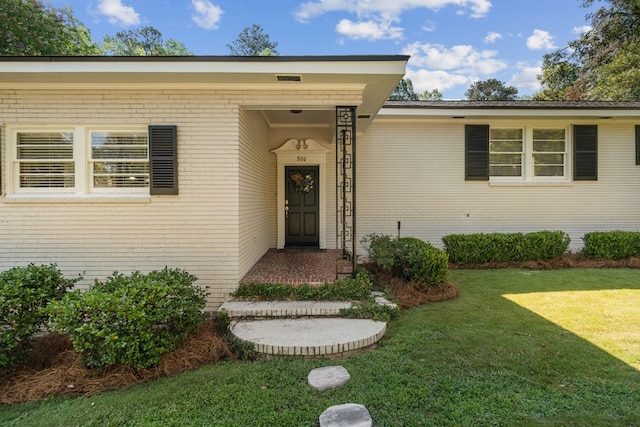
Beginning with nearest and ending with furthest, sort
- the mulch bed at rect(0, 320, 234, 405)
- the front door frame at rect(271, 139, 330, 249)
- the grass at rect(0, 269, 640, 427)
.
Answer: the grass at rect(0, 269, 640, 427)
the mulch bed at rect(0, 320, 234, 405)
the front door frame at rect(271, 139, 330, 249)

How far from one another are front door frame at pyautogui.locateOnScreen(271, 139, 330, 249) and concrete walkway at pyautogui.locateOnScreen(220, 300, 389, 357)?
3.70m

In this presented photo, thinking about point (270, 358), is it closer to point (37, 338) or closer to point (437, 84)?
point (37, 338)

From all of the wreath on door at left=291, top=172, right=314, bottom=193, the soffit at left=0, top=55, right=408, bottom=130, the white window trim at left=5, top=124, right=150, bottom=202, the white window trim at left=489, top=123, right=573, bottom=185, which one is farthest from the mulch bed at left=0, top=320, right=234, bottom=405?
the white window trim at left=489, top=123, right=573, bottom=185

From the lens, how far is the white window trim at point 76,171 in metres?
4.53

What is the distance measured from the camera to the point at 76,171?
4.59 meters

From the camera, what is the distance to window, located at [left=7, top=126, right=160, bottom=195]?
181 inches

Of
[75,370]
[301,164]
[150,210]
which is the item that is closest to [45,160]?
[150,210]

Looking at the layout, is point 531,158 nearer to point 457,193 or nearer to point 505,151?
point 505,151

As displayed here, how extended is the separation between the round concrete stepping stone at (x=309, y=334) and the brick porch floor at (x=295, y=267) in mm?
889

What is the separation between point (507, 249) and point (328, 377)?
603cm

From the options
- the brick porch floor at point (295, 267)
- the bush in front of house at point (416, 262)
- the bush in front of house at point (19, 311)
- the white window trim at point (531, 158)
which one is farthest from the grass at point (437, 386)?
the white window trim at point (531, 158)

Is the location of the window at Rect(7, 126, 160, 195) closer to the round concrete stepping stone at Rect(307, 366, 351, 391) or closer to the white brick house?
the white brick house

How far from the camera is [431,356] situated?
322 cm

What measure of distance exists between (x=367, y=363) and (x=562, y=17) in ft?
61.5
